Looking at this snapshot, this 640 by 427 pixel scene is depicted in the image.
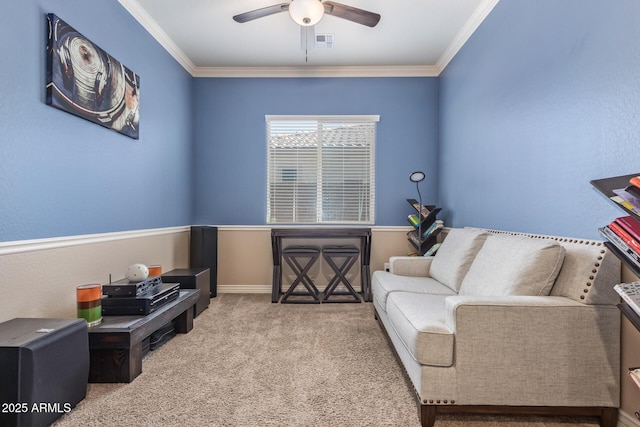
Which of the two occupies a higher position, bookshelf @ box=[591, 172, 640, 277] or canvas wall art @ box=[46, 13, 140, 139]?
canvas wall art @ box=[46, 13, 140, 139]

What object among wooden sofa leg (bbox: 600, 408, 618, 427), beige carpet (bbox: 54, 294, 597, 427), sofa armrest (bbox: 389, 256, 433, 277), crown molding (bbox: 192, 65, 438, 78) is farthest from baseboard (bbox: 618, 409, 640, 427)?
crown molding (bbox: 192, 65, 438, 78)

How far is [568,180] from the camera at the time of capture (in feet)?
5.91

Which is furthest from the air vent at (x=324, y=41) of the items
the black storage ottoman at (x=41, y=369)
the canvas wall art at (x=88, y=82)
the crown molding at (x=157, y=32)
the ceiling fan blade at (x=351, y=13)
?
the black storage ottoman at (x=41, y=369)

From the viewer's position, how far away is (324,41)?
3355 millimetres

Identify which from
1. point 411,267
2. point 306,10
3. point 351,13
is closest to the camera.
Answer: point 306,10

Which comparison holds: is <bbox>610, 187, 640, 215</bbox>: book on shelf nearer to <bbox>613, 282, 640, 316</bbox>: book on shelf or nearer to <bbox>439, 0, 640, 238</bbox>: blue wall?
<bbox>613, 282, 640, 316</bbox>: book on shelf

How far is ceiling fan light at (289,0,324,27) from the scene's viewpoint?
2.39 m

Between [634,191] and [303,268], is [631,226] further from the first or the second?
[303,268]

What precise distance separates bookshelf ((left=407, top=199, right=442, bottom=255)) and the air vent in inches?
77.2

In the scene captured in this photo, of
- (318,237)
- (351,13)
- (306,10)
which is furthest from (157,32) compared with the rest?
(318,237)

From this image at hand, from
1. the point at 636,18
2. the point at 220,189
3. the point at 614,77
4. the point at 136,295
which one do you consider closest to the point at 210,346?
the point at 136,295

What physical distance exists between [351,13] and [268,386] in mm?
2686

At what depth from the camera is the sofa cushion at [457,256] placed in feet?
7.78

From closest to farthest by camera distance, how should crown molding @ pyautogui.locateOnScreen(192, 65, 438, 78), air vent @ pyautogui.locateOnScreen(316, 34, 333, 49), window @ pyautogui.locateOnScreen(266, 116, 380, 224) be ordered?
air vent @ pyautogui.locateOnScreen(316, 34, 333, 49) < crown molding @ pyautogui.locateOnScreen(192, 65, 438, 78) < window @ pyautogui.locateOnScreen(266, 116, 380, 224)
